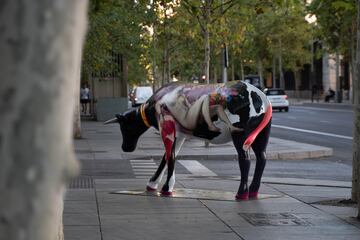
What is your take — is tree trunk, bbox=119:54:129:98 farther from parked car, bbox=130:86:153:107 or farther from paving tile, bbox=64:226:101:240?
paving tile, bbox=64:226:101:240

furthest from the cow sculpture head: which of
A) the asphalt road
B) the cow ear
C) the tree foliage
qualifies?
the asphalt road

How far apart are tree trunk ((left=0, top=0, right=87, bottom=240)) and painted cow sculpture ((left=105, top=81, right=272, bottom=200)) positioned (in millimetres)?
8151

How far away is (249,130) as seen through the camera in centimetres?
1011

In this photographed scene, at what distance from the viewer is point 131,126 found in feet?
37.1

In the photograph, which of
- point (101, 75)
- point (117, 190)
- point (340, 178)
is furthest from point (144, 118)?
point (101, 75)

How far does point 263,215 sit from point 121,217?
178 centimetres

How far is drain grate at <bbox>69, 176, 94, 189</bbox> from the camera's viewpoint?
1145 cm

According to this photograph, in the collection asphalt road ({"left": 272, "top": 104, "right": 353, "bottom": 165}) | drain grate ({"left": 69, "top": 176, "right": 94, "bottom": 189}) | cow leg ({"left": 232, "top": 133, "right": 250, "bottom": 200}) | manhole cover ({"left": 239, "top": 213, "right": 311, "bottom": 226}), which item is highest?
cow leg ({"left": 232, "top": 133, "right": 250, "bottom": 200})

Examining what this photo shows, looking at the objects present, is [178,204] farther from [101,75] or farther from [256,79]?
[256,79]

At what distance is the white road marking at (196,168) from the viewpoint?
13810mm

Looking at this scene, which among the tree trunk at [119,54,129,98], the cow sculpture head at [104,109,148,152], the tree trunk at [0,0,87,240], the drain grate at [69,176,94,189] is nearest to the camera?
the tree trunk at [0,0,87,240]

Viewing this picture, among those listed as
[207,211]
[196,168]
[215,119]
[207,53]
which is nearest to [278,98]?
[207,53]

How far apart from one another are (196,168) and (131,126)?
3.80 meters

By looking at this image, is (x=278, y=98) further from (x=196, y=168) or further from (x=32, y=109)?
(x=32, y=109)
